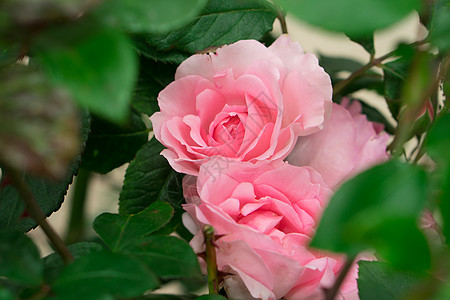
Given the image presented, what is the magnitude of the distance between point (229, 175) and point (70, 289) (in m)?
0.08

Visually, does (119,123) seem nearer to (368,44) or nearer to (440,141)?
(440,141)

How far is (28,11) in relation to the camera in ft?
0.37

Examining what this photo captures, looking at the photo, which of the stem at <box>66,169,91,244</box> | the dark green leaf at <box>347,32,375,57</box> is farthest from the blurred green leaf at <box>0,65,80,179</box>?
the stem at <box>66,169,91,244</box>

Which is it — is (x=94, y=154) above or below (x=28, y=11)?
below

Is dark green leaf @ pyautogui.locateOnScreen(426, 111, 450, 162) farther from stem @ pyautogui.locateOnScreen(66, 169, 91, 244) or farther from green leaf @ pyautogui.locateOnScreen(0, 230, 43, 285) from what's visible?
stem @ pyautogui.locateOnScreen(66, 169, 91, 244)

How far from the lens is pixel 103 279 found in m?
0.13

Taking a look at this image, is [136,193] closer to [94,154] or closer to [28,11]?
[94,154]

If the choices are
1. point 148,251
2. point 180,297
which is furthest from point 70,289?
point 180,297

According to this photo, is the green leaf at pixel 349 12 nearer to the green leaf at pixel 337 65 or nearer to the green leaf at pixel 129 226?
the green leaf at pixel 129 226

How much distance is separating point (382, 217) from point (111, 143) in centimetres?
21

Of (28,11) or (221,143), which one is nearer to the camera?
(28,11)

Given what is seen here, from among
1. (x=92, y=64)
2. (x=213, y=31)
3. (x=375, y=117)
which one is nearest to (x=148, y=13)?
(x=92, y=64)

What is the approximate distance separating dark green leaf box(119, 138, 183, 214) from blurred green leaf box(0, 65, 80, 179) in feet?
0.45

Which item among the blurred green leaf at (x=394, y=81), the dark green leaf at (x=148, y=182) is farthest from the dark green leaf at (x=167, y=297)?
the blurred green leaf at (x=394, y=81)
